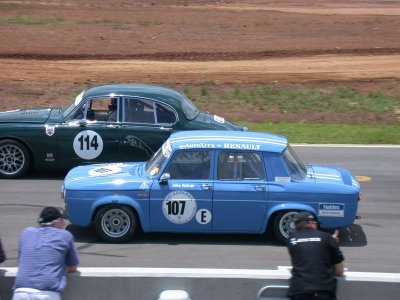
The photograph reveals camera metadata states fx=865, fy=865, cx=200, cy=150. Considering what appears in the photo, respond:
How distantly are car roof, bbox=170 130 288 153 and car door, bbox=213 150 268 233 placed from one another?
97 millimetres

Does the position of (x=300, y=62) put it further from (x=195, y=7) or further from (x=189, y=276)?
(x=189, y=276)

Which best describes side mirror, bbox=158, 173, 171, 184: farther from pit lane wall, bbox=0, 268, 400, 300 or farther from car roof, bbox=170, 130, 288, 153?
pit lane wall, bbox=0, 268, 400, 300

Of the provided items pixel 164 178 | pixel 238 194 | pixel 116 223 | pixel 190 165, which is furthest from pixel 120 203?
pixel 238 194

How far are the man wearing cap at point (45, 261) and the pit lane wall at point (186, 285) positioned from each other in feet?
Answer: 0.72

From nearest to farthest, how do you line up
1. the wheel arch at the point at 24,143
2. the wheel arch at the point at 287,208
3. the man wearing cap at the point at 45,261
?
the man wearing cap at the point at 45,261 → the wheel arch at the point at 287,208 → the wheel arch at the point at 24,143

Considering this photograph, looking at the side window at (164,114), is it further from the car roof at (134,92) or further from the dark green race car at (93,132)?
the car roof at (134,92)

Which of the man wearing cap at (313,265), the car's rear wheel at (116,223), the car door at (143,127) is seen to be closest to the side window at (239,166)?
the car's rear wheel at (116,223)

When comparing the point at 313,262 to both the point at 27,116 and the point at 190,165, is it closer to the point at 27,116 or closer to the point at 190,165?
the point at 190,165

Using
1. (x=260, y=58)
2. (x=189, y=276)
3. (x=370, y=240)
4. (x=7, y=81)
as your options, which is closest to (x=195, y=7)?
(x=260, y=58)

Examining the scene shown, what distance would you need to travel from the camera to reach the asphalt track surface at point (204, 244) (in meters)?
10.5

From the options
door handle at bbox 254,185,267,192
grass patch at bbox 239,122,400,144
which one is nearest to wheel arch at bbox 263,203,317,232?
door handle at bbox 254,185,267,192

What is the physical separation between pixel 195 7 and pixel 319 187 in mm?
34257

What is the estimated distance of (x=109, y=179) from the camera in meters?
11.2

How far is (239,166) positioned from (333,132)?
29.1ft
